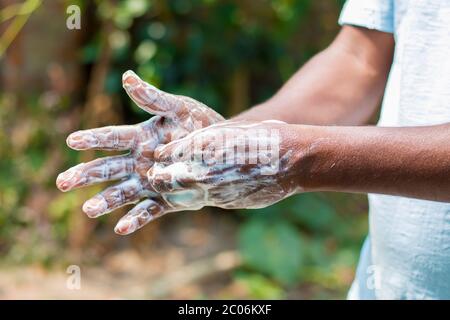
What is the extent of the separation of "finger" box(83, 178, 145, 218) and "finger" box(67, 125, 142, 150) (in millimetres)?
74

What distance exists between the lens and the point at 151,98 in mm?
1178

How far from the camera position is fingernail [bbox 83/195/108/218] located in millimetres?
1165

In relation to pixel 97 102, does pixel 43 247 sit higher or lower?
lower

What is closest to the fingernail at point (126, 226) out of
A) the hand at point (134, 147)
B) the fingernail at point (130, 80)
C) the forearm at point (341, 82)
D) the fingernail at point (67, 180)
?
the hand at point (134, 147)

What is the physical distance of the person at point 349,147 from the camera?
1.02 meters

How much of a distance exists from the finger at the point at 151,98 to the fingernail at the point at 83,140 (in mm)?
101

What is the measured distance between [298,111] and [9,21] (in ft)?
8.44

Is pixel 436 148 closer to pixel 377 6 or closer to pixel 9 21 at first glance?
pixel 377 6

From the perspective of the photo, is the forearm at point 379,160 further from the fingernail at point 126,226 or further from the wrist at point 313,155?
the fingernail at point 126,226

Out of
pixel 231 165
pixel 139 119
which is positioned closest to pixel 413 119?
pixel 231 165

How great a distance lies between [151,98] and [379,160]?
417 mm

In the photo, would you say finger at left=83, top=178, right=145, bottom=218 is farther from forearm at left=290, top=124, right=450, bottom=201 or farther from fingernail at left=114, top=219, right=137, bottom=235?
forearm at left=290, top=124, right=450, bottom=201
